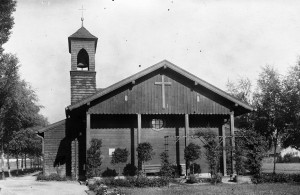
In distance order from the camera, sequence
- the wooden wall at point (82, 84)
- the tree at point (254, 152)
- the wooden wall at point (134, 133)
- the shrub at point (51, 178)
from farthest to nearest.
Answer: the wooden wall at point (82, 84) < the shrub at point (51, 178) < the wooden wall at point (134, 133) < the tree at point (254, 152)

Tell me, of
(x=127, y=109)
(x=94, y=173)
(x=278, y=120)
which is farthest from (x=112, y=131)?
(x=278, y=120)

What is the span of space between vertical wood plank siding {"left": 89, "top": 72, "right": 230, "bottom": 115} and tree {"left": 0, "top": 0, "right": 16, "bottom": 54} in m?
6.70

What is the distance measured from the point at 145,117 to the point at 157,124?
3.30ft

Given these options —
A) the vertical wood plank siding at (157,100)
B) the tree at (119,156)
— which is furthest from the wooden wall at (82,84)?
the tree at (119,156)

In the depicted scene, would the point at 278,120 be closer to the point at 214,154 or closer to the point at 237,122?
the point at 237,122

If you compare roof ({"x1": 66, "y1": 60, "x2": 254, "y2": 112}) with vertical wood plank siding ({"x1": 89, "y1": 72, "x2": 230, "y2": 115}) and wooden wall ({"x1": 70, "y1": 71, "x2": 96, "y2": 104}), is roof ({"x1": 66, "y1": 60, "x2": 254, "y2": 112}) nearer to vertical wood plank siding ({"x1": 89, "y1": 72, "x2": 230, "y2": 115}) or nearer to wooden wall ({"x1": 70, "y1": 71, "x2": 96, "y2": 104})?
vertical wood plank siding ({"x1": 89, "y1": 72, "x2": 230, "y2": 115})

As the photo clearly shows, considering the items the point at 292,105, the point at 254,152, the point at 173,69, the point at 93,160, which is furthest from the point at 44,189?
the point at 292,105

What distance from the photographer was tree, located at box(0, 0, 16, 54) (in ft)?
59.1

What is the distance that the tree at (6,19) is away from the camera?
18000mm

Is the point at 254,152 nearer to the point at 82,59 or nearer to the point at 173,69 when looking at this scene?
the point at 173,69

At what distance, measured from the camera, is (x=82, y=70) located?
27.8 meters

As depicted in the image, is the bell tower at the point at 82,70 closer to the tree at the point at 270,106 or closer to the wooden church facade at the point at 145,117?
the wooden church facade at the point at 145,117

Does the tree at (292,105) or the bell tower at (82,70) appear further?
the tree at (292,105)

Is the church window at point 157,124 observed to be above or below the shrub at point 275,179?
above
